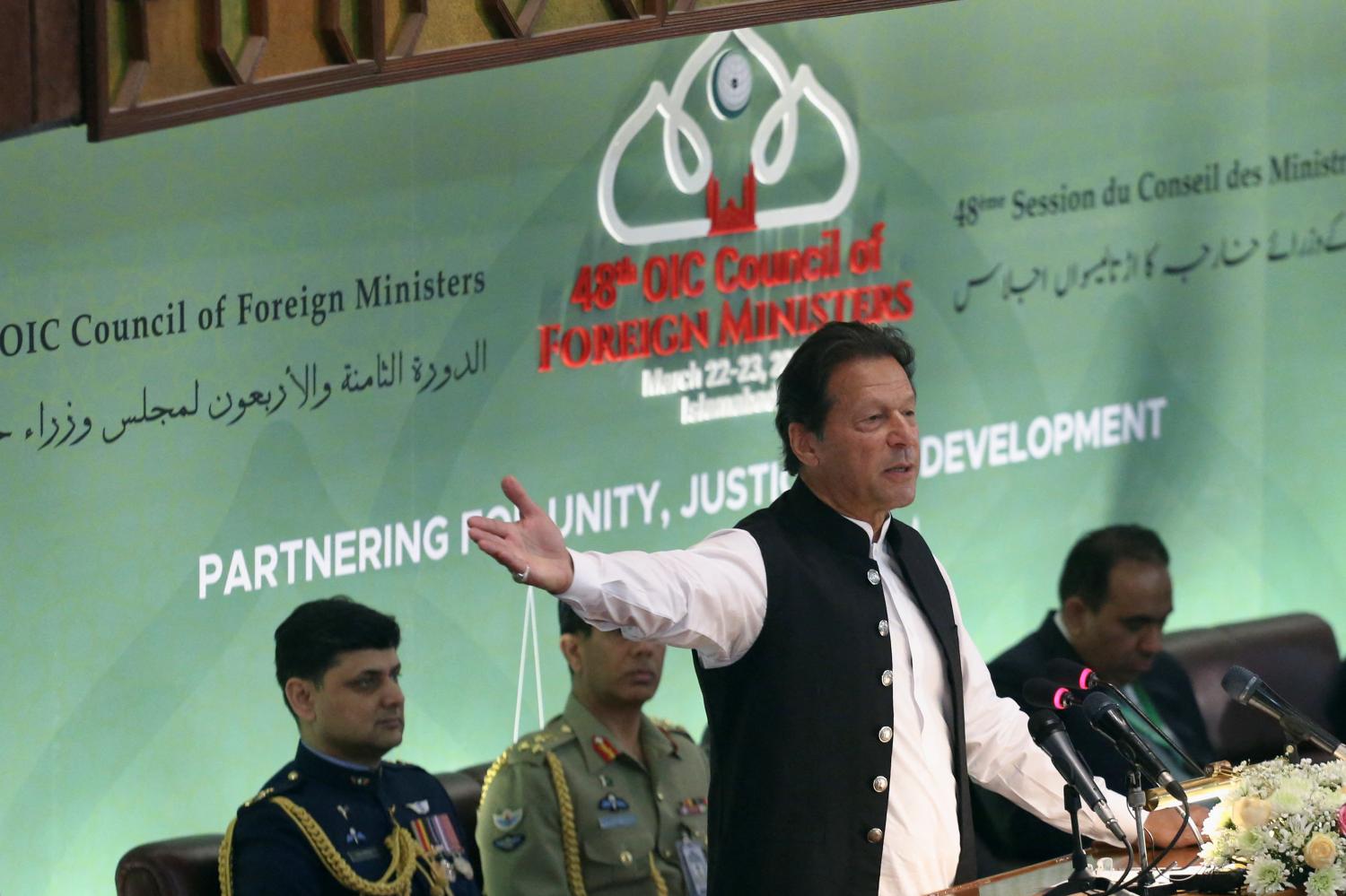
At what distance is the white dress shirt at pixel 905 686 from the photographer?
355cm

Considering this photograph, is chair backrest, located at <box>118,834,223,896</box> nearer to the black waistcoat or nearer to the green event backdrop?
the green event backdrop

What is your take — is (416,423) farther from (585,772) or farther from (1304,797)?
(1304,797)

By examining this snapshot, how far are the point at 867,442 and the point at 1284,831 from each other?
905mm

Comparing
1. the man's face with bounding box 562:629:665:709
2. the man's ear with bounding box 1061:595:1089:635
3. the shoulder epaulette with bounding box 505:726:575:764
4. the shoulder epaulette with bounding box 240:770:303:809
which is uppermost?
the man's ear with bounding box 1061:595:1089:635

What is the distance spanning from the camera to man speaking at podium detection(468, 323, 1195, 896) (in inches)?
148

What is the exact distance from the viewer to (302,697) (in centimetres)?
473

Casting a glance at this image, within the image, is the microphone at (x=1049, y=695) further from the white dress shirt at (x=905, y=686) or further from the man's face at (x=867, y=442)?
the man's face at (x=867, y=442)

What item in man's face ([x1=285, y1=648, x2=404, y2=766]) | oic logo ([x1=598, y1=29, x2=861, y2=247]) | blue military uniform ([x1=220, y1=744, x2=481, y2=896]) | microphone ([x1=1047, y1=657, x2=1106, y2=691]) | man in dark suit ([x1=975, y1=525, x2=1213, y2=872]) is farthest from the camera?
oic logo ([x1=598, y1=29, x2=861, y2=247])

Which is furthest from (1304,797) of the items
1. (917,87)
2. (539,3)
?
(917,87)

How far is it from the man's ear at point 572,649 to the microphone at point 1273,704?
1.76 m

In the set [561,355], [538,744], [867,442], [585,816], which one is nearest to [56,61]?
[867,442]

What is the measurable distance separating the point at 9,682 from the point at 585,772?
123cm

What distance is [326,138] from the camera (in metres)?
5.21

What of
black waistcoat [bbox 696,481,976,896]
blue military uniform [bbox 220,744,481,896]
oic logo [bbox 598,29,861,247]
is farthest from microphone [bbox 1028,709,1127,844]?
oic logo [bbox 598,29,861,247]
